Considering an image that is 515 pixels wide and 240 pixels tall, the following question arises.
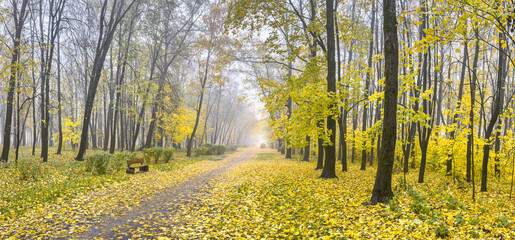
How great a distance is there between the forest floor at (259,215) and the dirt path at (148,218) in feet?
0.05

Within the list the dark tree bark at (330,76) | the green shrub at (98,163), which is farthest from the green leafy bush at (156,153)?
the dark tree bark at (330,76)

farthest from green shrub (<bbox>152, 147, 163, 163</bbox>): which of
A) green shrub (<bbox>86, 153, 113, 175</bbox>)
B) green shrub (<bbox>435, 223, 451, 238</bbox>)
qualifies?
green shrub (<bbox>435, 223, 451, 238</bbox>)

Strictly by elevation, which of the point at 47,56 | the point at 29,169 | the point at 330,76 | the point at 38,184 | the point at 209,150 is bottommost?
the point at 209,150

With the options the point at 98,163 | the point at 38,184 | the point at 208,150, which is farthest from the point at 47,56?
the point at 208,150

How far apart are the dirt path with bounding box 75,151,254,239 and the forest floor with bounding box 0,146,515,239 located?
0.05ft

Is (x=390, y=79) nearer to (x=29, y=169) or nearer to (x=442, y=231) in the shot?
(x=442, y=231)

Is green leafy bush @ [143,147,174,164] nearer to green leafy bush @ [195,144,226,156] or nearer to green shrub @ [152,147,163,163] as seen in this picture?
green shrub @ [152,147,163,163]

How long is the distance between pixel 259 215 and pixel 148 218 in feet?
7.83

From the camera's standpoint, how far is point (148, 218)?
Result: 207 inches

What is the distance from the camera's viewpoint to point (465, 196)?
6.98 m

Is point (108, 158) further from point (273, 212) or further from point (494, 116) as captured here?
point (494, 116)

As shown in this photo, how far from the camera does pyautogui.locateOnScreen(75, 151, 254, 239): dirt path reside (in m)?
4.46

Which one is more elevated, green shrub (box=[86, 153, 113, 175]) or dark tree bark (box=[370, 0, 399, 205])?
dark tree bark (box=[370, 0, 399, 205])

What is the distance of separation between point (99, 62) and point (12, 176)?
21.6 feet
